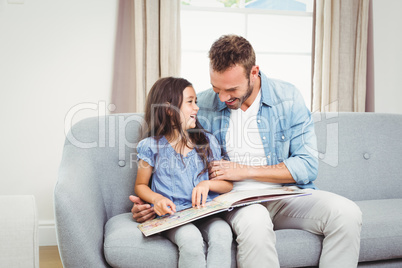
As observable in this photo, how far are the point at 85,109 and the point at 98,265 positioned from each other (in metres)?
1.44

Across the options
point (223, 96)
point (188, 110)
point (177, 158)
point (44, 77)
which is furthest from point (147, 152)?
point (44, 77)

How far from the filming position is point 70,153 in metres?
1.65

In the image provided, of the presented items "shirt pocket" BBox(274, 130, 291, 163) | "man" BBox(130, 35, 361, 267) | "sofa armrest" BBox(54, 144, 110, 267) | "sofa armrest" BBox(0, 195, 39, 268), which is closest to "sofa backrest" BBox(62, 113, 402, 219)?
"sofa armrest" BBox(54, 144, 110, 267)

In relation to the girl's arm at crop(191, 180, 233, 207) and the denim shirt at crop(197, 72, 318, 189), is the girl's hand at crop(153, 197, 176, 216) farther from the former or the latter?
the denim shirt at crop(197, 72, 318, 189)

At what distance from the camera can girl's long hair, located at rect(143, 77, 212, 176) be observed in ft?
5.54

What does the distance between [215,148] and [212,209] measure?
0.45 meters

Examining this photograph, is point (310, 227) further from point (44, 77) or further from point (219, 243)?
point (44, 77)

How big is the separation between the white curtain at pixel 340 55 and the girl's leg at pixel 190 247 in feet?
5.84

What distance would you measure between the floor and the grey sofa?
66cm

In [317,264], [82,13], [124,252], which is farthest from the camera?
[82,13]

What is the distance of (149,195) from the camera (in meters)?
1.52

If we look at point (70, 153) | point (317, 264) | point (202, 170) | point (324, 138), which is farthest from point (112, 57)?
point (317, 264)

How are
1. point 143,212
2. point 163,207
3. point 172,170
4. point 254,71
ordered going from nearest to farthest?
point 163,207, point 143,212, point 172,170, point 254,71

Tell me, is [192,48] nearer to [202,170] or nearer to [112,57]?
[112,57]
